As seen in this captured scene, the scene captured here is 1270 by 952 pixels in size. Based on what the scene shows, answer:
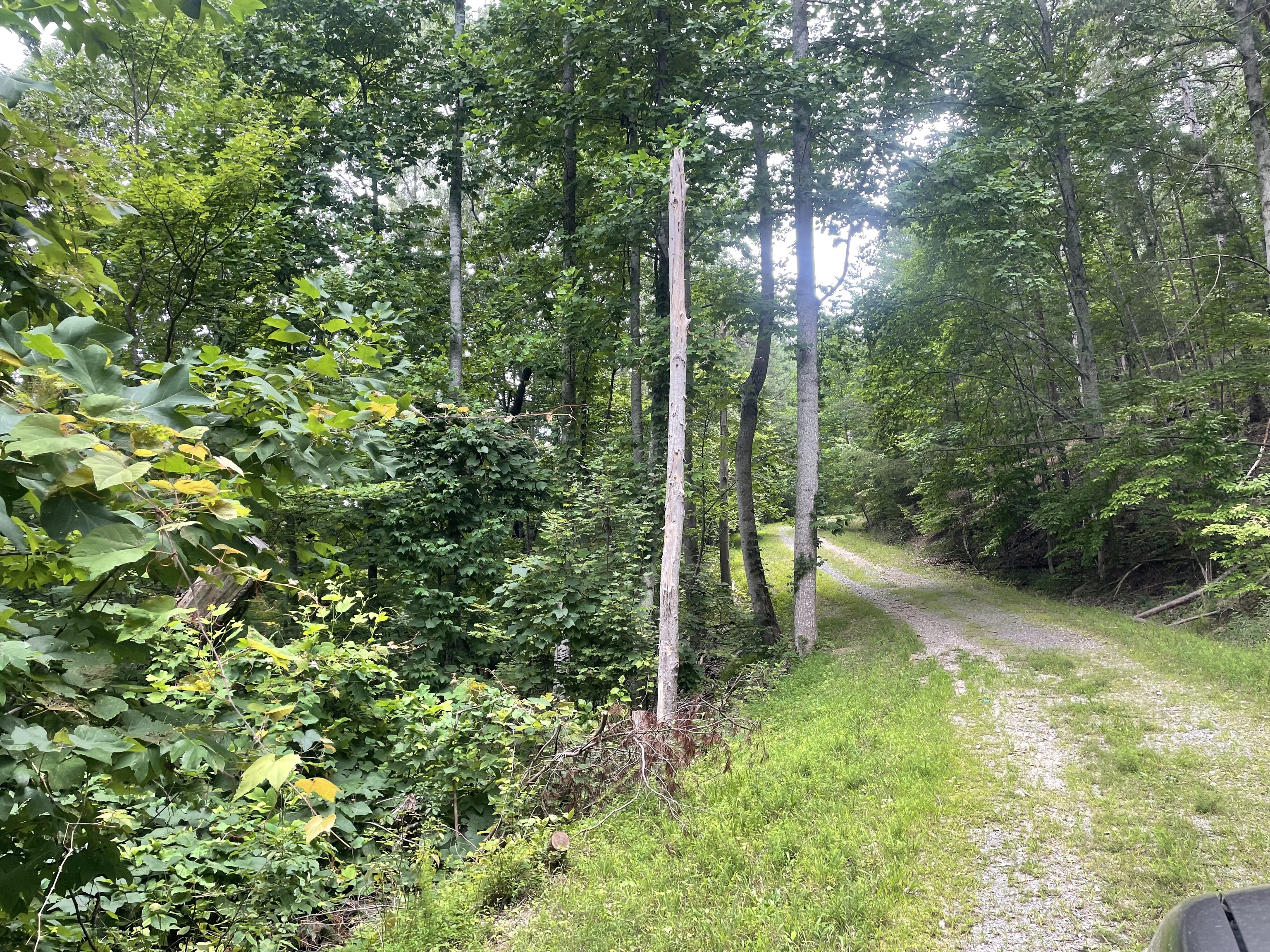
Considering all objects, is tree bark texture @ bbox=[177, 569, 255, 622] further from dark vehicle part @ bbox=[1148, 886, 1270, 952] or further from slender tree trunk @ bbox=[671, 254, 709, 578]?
slender tree trunk @ bbox=[671, 254, 709, 578]

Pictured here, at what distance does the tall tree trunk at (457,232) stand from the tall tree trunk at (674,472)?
566 cm

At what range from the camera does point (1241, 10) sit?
10.7 metres

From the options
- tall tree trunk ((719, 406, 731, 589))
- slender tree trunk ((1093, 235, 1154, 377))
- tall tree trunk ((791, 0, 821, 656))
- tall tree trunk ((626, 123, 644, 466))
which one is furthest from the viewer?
tall tree trunk ((719, 406, 731, 589))

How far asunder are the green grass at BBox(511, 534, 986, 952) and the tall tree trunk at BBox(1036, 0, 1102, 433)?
39.8ft

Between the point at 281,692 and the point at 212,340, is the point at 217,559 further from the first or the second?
the point at 212,340

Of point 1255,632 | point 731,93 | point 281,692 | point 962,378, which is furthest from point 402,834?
point 962,378

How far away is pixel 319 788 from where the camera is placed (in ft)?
4.43

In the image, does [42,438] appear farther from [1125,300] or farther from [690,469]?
[1125,300]

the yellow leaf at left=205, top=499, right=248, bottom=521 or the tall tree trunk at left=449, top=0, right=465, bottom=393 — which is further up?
the tall tree trunk at left=449, top=0, right=465, bottom=393

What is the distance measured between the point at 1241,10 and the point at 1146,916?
15.2 metres

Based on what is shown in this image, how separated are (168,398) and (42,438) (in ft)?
0.95

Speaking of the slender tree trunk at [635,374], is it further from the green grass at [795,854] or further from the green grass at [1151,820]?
the green grass at [1151,820]

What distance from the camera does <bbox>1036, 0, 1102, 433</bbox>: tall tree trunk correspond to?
14.9 metres

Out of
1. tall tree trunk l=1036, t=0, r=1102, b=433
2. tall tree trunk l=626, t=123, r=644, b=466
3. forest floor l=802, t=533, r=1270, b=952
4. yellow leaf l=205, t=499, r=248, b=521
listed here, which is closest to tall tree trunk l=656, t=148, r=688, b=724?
forest floor l=802, t=533, r=1270, b=952
